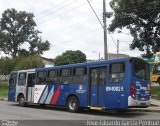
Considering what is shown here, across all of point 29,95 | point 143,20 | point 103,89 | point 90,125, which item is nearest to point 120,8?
point 143,20

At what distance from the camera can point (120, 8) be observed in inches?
1395

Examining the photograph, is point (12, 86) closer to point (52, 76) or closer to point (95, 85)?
point (52, 76)

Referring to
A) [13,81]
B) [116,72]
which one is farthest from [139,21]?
[116,72]

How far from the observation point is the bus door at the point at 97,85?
1994 centimetres

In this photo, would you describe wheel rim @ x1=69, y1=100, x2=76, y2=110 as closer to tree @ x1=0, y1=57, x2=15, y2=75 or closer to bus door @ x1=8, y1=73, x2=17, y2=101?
bus door @ x1=8, y1=73, x2=17, y2=101

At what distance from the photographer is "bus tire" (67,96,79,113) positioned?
2156cm

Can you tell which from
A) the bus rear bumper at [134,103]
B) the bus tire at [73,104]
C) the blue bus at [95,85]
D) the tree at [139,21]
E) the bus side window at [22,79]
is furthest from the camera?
the tree at [139,21]

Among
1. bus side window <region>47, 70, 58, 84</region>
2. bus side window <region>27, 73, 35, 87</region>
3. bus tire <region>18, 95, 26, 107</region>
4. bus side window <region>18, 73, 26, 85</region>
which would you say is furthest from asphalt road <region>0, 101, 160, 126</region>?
bus side window <region>18, 73, 26, 85</region>

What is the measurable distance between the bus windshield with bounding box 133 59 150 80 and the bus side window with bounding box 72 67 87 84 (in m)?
3.18

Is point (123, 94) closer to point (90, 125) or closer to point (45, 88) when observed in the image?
point (90, 125)

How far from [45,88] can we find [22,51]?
5644cm

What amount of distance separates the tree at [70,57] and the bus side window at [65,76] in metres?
50.5

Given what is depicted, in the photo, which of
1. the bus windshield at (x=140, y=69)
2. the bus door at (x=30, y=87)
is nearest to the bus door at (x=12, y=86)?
the bus door at (x=30, y=87)

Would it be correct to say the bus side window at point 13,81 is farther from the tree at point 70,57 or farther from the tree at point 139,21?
the tree at point 70,57
